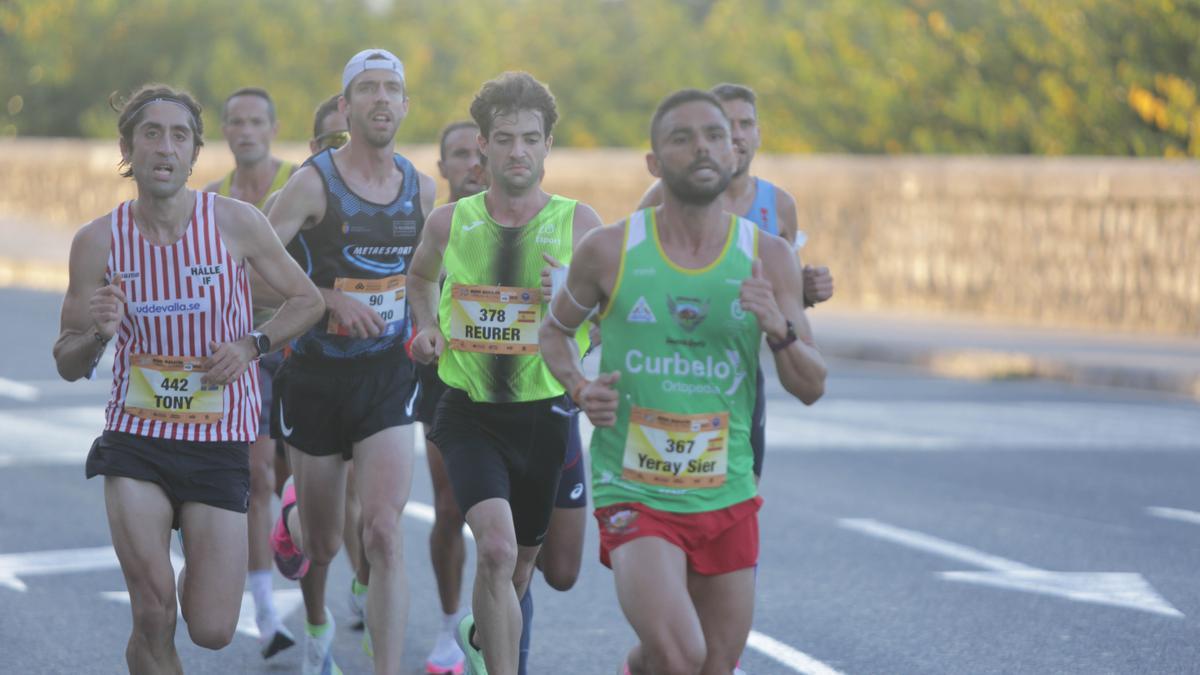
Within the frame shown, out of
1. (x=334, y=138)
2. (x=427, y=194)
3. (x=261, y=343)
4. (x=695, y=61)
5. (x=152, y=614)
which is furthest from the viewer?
(x=695, y=61)

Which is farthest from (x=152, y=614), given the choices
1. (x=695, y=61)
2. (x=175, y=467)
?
(x=695, y=61)

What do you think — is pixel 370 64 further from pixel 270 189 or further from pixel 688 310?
pixel 688 310

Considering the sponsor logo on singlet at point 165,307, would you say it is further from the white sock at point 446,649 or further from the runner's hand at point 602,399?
the white sock at point 446,649

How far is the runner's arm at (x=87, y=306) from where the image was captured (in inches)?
224

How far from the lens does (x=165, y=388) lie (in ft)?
19.4

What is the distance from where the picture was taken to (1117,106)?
2506 centimetres

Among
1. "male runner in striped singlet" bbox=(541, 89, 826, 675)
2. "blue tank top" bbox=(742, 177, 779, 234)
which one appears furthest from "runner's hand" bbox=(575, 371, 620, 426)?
"blue tank top" bbox=(742, 177, 779, 234)

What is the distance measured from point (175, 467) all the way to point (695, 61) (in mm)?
34374

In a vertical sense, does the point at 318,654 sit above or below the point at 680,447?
below

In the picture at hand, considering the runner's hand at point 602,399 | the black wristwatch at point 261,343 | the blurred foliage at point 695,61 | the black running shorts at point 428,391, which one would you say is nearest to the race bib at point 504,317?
the black wristwatch at point 261,343

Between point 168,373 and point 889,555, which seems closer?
point 168,373

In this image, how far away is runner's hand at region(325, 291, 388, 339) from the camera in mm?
7074

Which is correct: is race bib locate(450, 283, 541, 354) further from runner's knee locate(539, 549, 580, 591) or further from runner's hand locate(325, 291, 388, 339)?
runner's knee locate(539, 549, 580, 591)

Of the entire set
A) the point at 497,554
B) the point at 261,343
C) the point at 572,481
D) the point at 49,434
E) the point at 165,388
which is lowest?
the point at 49,434
